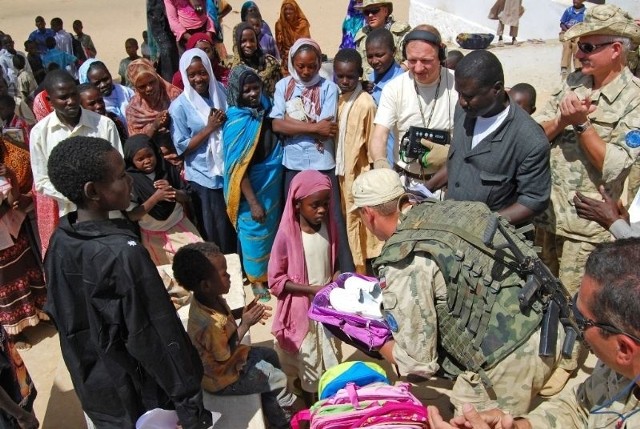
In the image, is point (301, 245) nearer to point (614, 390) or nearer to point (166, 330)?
point (166, 330)

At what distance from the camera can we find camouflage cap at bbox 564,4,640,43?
3150mm

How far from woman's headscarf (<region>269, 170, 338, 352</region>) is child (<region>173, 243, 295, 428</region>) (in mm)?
405

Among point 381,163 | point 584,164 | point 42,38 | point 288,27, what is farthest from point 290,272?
point 42,38

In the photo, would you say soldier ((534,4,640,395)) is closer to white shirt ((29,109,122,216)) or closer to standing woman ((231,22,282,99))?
standing woman ((231,22,282,99))

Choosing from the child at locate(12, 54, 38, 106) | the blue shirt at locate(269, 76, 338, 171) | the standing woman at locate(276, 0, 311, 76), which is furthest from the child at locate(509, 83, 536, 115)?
the child at locate(12, 54, 38, 106)

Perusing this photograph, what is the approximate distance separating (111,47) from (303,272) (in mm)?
15599

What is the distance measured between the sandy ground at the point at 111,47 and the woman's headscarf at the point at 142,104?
6.07 ft

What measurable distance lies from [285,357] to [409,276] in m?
1.47

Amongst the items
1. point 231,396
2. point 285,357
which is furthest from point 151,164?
point 231,396

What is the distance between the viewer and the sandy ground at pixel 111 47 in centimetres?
392

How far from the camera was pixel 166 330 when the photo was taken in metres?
2.25

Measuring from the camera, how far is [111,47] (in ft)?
55.5

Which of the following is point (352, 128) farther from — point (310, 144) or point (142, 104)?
point (142, 104)

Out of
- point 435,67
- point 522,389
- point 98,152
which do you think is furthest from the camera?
point 435,67
